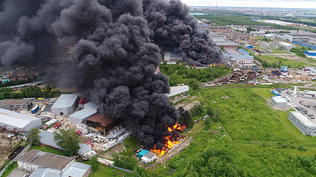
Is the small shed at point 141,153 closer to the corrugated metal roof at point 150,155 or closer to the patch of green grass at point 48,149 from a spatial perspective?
the corrugated metal roof at point 150,155

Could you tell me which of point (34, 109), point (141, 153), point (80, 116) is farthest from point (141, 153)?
point (34, 109)

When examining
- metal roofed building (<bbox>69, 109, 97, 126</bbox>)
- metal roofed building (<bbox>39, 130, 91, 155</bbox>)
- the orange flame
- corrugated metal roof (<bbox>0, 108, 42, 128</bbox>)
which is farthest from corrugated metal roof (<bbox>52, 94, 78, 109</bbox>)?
the orange flame

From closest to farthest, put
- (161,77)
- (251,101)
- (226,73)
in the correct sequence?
(161,77) < (251,101) < (226,73)

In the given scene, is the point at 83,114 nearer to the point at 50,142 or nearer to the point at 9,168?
the point at 50,142

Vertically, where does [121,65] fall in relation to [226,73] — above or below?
above

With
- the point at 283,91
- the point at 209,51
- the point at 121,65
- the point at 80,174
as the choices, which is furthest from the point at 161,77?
the point at 209,51

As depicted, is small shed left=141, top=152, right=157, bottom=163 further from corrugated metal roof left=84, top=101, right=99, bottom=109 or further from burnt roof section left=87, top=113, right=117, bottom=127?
corrugated metal roof left=84, top=101, right=99, bottom=109

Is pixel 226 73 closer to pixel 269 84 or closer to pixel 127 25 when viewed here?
pixel 269 84
